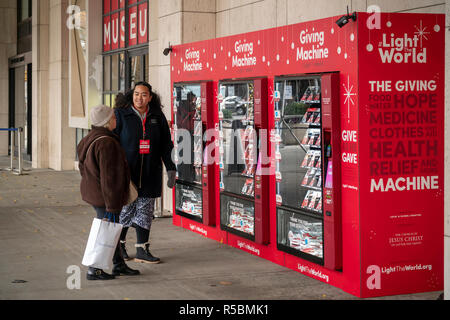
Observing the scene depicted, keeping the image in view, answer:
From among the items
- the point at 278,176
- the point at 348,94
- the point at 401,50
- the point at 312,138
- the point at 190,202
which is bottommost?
the point at 190,202

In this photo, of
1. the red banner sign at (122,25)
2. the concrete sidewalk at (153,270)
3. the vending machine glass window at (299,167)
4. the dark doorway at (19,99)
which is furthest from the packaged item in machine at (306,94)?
the dark doorway at (19,99)

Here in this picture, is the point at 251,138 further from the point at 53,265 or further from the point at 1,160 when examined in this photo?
the point at 1,160

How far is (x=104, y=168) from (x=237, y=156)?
2.02 m

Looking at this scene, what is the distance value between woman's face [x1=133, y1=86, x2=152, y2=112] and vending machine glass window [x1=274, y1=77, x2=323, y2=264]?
138 cm

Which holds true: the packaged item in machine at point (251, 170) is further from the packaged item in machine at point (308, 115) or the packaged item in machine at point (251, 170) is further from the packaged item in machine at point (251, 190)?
the packaged item in machine at point (308, 115)

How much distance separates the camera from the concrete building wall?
891 inches

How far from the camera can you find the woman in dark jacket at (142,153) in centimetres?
730

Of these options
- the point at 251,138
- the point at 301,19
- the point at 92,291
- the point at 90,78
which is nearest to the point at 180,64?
the point at 301,19

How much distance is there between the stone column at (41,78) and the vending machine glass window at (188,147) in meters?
10.3

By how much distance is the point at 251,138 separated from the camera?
7434 mm

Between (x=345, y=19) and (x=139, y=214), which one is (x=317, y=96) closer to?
(x=345, y=19)

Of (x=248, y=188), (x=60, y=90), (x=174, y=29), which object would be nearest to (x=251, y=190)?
(x=248, y=188)

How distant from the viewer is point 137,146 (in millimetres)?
7312
